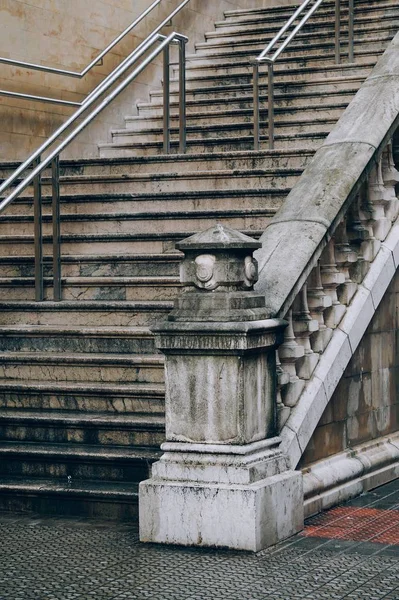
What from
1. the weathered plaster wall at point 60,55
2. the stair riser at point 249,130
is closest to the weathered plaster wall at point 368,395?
the stair riser at point 249,130

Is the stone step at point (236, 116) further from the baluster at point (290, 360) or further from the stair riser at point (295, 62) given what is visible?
the baluster at point (290, 360)

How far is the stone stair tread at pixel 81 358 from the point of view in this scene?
841 cm

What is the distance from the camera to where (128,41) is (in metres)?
13.9

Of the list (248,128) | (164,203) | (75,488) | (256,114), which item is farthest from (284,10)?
(75,488)

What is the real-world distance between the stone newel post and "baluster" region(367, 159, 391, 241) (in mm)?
1786

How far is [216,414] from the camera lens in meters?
7.09

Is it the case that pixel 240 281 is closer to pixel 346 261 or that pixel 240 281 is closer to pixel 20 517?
pixel 346 261

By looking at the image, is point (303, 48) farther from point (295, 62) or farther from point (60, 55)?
point (60, 55)

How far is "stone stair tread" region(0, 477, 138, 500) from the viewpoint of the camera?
7633mm

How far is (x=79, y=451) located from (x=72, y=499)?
0.34 m

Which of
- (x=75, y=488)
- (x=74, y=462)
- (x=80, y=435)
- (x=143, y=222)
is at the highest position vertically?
(x=143, y=222)

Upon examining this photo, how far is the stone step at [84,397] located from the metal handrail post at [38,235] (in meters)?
1.12

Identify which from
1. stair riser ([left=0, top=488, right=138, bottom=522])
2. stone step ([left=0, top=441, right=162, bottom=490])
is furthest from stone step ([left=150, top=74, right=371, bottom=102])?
stair riser ([left=0, top=488, right=138, bottom=522])

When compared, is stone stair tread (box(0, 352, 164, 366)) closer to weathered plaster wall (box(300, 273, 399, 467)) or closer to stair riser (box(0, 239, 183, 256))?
weathered plaster wall (box(300, 273, 399, 467))
